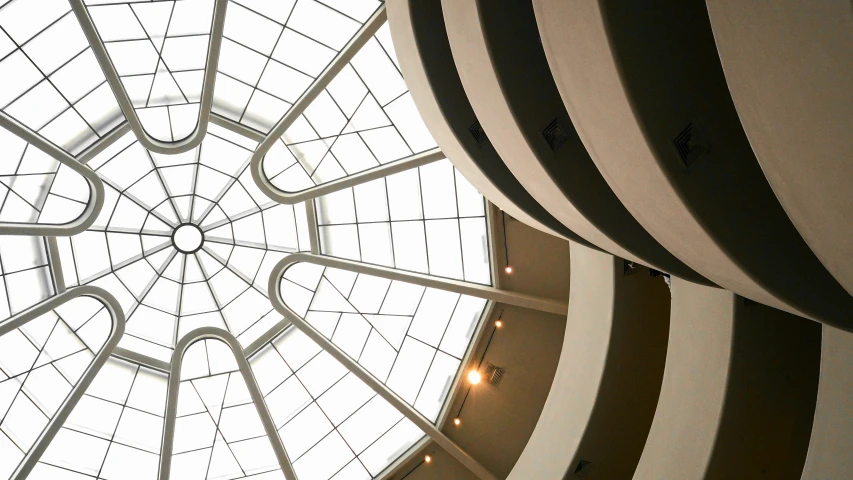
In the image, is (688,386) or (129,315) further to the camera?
(129,315)

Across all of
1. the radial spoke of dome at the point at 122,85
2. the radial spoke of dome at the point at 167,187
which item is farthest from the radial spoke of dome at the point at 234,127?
the radial spoke of dome at the point at 167,187

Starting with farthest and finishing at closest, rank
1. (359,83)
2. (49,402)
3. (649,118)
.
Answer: (49,402)
(359,83)
(649,118)

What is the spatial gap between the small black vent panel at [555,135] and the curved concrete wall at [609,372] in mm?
5306

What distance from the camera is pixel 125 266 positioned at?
20.2 m

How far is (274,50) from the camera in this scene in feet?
57.5

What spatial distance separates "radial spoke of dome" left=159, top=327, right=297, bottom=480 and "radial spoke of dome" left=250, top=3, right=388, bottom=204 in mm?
5146

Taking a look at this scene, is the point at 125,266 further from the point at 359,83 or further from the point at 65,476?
the point at 359,83

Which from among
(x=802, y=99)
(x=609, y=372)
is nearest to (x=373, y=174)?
(x=609, y=372)

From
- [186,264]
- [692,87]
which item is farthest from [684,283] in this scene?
[186,264]

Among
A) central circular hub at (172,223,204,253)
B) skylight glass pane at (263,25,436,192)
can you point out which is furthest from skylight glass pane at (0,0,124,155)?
skylight glass pane at (263,25,436,192)

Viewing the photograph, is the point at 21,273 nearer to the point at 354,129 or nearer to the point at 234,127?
the point at 234,127

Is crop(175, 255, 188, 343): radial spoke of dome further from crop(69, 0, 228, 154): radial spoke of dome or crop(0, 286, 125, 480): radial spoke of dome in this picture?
crop(69, 0, 228, 154): radial spoke of dome

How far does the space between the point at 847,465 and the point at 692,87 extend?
425 centimetres

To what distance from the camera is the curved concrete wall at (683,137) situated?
6031 mm
